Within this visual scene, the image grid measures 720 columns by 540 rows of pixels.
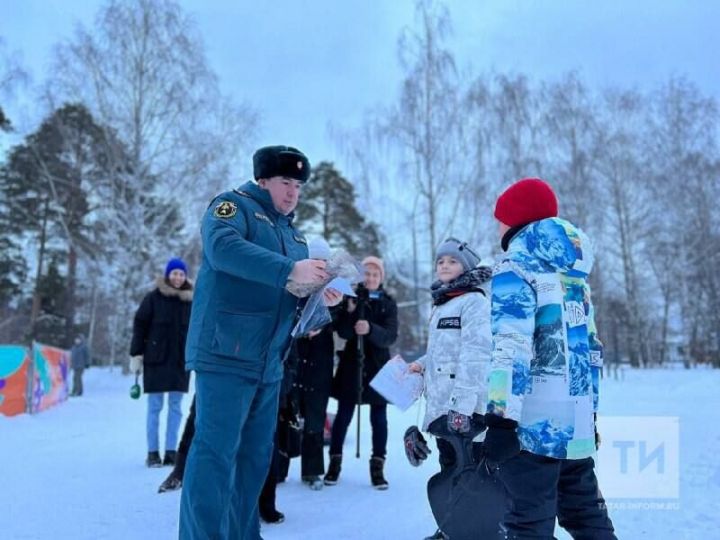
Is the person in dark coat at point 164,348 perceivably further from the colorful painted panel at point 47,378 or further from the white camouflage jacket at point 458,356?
the colorful painted panel at point 47,378

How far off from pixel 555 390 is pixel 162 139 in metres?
18.7

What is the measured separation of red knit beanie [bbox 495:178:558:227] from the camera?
245 cm

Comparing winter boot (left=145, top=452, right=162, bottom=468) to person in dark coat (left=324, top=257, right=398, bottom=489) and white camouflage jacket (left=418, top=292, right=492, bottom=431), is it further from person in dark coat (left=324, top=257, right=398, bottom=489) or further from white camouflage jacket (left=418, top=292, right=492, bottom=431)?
white camouflage jacket (left=418, top=292, right=492, bottom=431)

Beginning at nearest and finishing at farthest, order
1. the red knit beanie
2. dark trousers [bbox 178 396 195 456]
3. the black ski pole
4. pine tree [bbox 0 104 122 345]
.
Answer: the red knit beanie
dark trousers [bbox 178 396 195 456]
the black ski pole
pine tree [bbox 0 104 122 345]

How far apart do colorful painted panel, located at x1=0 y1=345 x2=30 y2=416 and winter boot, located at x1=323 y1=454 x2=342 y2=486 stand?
696cm

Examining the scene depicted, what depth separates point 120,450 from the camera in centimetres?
646

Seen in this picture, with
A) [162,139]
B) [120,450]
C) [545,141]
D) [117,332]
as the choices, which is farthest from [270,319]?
[545,141]

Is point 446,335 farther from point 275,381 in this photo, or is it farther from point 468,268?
point 275,381

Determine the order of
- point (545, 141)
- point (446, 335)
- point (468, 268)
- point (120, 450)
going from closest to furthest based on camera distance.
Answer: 1. point (446, 335)
2. point (468, 268)
3. point (120, 450)
4. point (545, 141)

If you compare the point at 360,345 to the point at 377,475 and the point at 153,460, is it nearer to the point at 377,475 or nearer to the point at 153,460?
the point at 377,475

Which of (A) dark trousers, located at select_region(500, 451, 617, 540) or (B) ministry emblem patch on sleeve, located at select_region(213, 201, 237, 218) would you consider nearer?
(A) dark trousers, located at select_region(500, 451, 617, 540)

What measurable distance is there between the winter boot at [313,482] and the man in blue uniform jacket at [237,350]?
186 centimetres

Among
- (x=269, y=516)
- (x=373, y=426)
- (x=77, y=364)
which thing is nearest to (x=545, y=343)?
(x=269, y=516)

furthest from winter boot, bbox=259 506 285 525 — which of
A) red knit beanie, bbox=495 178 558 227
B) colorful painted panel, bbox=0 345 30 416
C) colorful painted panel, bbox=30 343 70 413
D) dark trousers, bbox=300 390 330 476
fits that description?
colorful painted panel, bbox=30 343 70 413
